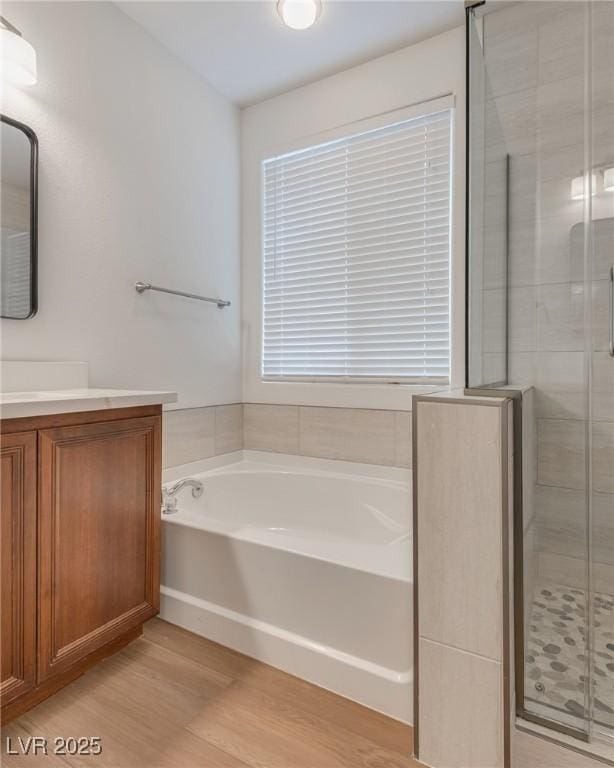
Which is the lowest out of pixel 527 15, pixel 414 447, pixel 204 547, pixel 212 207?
pixel 204 547

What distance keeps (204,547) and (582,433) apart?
1.37 meters

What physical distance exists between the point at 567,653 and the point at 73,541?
1.48 m

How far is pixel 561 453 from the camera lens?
1478 mm

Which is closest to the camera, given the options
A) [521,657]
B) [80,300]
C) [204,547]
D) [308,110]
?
[521,657]

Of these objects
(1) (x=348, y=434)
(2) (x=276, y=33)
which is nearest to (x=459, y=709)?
(1) (x=348, y=434)

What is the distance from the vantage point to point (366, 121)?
223 centimetres

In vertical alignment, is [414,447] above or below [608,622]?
above

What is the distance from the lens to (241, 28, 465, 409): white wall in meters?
2.03

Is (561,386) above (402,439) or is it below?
above

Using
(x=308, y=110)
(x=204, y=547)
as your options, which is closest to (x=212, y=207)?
(x=308, y=110)

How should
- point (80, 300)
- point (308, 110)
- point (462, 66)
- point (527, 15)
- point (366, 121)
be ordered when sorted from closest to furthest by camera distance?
point (527, 15) < point (80, 300) < point (462, 66) < point (366, 121) < point (308, 110)

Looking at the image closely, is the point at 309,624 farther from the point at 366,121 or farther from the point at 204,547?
the point at 366,121

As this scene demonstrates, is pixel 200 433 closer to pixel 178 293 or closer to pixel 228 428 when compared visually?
pixel 228 428

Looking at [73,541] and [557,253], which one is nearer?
[73,541]
